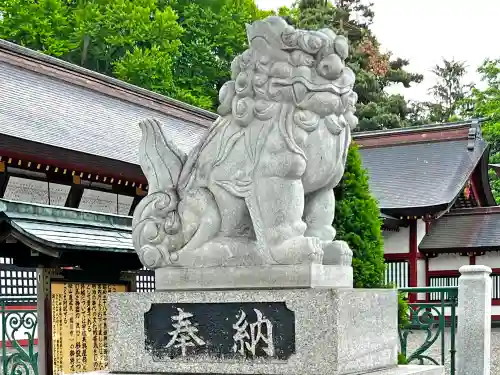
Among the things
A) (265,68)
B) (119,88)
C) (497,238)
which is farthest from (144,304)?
(497,238)

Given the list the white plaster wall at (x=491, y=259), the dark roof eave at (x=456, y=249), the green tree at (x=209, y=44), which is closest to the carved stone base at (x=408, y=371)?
the dark roof eave at (x=456, y=249)

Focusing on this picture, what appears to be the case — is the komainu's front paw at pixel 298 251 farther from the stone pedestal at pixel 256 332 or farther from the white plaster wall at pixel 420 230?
the white plaster wall at pixel 420 230

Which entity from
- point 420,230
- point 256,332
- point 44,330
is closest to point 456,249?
point 420,230

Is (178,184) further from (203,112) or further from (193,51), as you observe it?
(193,51)

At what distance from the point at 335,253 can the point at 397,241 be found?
19.0m

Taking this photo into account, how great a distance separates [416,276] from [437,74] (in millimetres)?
23742

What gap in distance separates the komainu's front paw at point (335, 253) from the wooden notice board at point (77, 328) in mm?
4301

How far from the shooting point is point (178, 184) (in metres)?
4.43

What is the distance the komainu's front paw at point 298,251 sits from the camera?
13.0ft

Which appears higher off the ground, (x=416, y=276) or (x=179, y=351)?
(x=179, y=351)

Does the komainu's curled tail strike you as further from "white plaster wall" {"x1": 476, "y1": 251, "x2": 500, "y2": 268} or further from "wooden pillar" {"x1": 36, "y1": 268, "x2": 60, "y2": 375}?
"white plaster wall" {"x1": 476, "y1": 251, "x2": 500, "y2": 268}

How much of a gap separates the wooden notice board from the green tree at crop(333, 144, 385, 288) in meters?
2.75

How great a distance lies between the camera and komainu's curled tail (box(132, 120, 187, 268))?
4.31 meters

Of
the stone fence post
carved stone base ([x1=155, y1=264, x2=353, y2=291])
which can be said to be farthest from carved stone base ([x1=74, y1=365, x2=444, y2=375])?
the stone fence post
